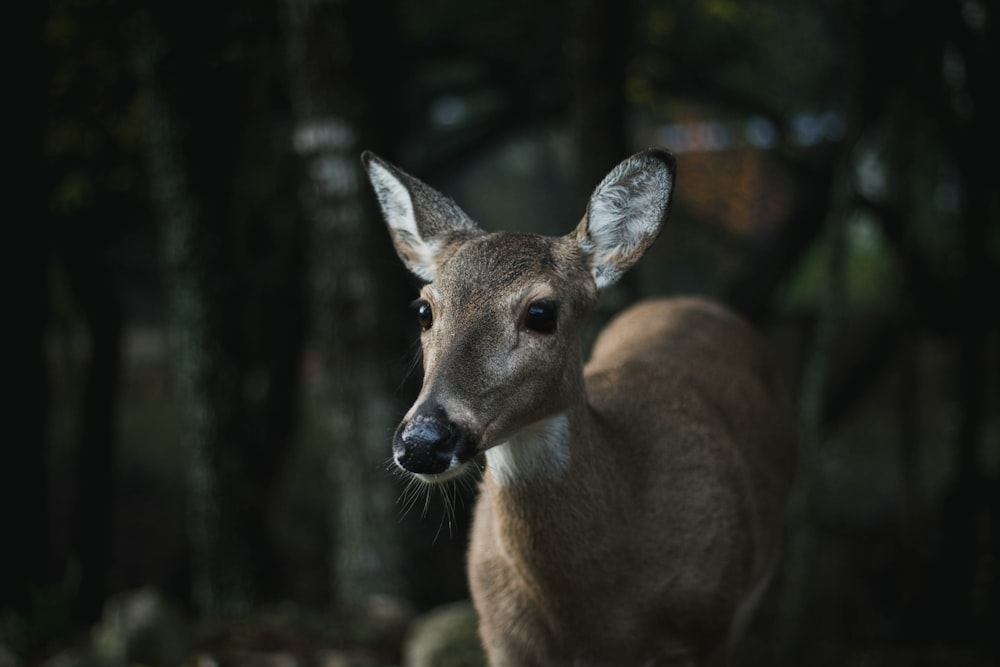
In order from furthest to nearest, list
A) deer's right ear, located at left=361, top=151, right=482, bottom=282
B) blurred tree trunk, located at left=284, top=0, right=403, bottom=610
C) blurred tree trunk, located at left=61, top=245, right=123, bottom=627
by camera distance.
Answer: blurred tree trunk, located at left=61, top=245, right=123, bottom=627, blurred tree trunk, located at left=284, top=0, right=403, bottom=610, deer's right ear, located at left=361, top=151, right=482, bottom=282

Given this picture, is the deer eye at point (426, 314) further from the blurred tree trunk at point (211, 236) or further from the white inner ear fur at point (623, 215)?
the blurred tree trunk at point (211, 236)

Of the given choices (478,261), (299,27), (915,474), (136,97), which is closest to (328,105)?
(299,27)

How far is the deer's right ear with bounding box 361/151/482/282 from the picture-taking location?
4043mm

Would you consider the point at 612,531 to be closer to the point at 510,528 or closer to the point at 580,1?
the point at 510,528

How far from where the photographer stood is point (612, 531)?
3.82 metres

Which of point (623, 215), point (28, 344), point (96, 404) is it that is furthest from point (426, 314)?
point (96, 404)

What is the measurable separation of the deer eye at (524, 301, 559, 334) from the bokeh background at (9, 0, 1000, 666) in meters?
0.63

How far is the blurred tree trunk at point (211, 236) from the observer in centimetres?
827

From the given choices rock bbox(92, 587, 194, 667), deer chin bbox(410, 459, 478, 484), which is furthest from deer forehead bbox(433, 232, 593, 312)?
rock bbox(92, 587, 194, 667)

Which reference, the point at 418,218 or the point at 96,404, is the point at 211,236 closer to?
the point at 96,404

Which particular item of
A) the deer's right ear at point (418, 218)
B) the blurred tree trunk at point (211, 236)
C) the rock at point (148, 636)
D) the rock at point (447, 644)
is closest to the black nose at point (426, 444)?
the deer's right ear at point (418, 218)

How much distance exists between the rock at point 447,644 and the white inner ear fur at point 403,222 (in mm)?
2500

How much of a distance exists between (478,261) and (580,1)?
3434 millimetres

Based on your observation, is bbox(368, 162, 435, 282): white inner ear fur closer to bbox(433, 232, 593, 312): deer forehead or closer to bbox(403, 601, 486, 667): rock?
bbox(433, 232, 593, 312): deer forehead
